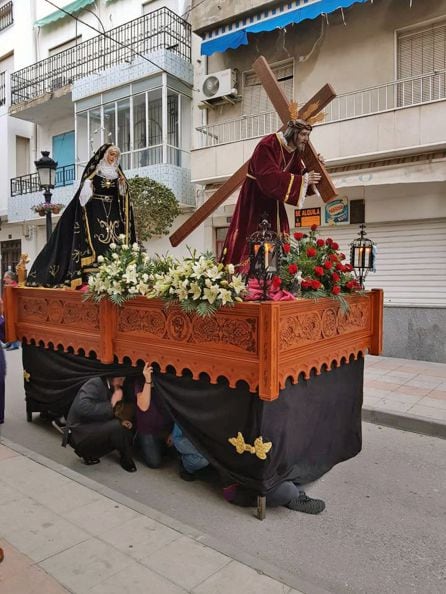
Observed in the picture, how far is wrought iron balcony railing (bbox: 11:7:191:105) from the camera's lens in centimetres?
1379

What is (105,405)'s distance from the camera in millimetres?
4250

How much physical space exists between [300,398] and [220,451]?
738mm

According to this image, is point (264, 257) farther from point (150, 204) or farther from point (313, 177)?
point (150, 204)

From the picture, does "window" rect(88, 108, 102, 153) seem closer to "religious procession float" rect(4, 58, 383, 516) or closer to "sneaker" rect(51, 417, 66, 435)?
"religious procession float" rect(4, 58, 383, 516)

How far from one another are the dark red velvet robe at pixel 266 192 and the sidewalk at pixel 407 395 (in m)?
2.95

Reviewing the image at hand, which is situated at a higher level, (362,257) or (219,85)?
(219,85)

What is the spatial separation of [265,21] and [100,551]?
11.6m

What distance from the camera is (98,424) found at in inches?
166

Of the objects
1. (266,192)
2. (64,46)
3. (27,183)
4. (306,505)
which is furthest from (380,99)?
(27,183)

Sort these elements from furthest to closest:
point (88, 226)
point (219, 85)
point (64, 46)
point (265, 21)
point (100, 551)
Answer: point (64, 46) < point (219, 85) < point (265, 21) < point (88, 226) < point (100, 551)

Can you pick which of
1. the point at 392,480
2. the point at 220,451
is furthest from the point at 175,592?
the point at 392,480

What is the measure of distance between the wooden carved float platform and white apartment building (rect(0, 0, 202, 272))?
359 inches

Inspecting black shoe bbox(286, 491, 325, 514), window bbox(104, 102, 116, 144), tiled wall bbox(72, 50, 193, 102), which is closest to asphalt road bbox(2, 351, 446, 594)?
black shoe bbox(286, 491, 325, 514)

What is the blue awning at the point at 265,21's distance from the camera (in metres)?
10.1
